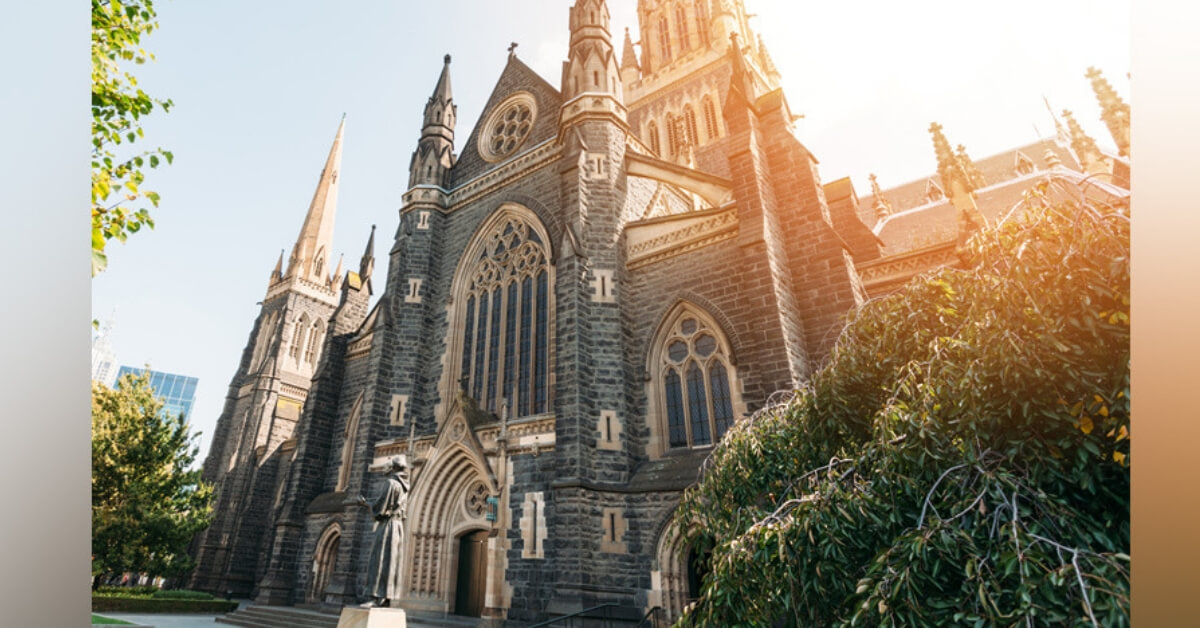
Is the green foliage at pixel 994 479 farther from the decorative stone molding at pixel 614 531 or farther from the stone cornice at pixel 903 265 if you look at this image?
the stone cornice at pixel 903 265

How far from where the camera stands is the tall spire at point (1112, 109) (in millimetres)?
19016

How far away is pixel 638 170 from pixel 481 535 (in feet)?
33.6

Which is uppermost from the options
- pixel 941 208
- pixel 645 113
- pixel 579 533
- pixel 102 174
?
pixel 645 113

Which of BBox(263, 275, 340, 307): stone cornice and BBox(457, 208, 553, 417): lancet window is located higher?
BBox(263, 275, 340, 307): stone cornice

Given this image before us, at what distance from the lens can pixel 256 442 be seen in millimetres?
25344

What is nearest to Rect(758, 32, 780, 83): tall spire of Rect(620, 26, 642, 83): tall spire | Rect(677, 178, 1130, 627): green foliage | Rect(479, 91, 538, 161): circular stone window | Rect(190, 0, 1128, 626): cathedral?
Rect(620, 26, 642, 83): tall spire

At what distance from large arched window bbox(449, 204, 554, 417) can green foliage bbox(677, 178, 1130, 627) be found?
10.2 metres

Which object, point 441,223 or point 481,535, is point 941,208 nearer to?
point 441,223

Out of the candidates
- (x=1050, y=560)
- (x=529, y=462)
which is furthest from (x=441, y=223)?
(x=1050, y=560)

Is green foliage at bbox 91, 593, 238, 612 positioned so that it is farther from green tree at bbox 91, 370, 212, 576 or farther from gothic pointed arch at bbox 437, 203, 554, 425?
gothic pointed arch at bbox 437, 203, 554, 425

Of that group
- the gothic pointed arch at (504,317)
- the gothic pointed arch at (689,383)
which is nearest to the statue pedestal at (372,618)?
the gothic pointed arch at (689,383)

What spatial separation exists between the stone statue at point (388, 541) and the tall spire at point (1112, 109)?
23016mm

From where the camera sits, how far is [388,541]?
25.8ft

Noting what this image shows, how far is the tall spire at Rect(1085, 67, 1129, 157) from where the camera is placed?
19016 millimetres
